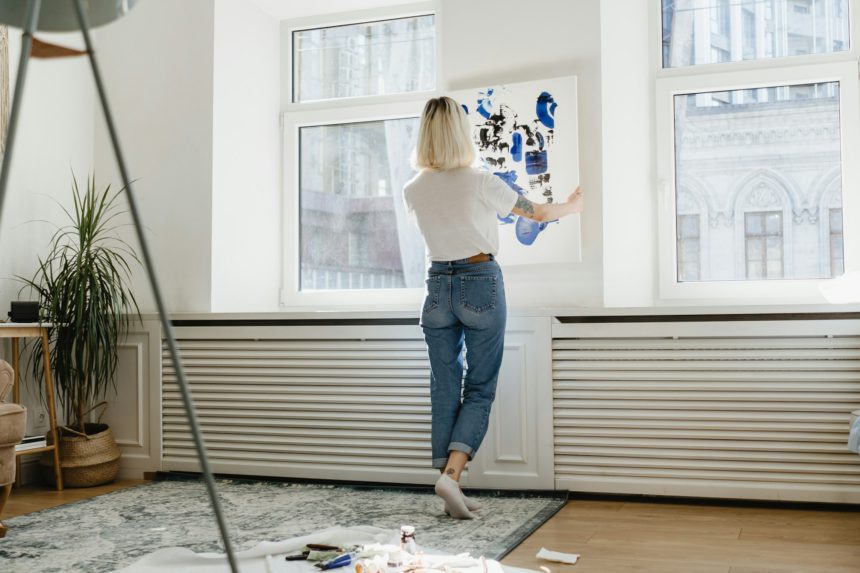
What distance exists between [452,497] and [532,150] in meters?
1.49

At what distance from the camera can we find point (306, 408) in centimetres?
355

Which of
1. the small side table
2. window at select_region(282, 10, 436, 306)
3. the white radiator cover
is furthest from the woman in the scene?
the small side table

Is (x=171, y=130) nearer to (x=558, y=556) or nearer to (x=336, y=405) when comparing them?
(x=336, y=405)

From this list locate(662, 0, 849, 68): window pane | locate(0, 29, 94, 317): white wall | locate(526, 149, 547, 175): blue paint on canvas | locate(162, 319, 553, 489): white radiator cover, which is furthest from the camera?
locate(0, 29, 94, 317): white wall

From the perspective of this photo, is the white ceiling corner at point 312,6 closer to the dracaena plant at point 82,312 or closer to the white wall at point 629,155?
the white wall at point 629,155

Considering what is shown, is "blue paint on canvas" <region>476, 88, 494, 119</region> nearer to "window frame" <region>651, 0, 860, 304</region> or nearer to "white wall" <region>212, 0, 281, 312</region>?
"window frame" <region>651, 0, 860, 304</region>

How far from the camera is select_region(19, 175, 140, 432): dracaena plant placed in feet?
11.6

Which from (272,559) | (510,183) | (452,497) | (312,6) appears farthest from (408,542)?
(312,6)

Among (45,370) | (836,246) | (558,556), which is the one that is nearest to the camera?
(558,556)

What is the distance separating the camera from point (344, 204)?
4094 millimetres

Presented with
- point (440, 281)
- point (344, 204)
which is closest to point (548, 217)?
point (440, 281)

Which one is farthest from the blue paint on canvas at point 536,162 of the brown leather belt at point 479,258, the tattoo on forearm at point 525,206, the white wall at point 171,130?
the white wall at point 171,130

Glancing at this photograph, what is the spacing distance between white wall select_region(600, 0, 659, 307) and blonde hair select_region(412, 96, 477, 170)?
0.77 m

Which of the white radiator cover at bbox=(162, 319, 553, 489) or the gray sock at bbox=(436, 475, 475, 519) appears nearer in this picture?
the gray sock at bbox=(436, 475, 475, 519)
